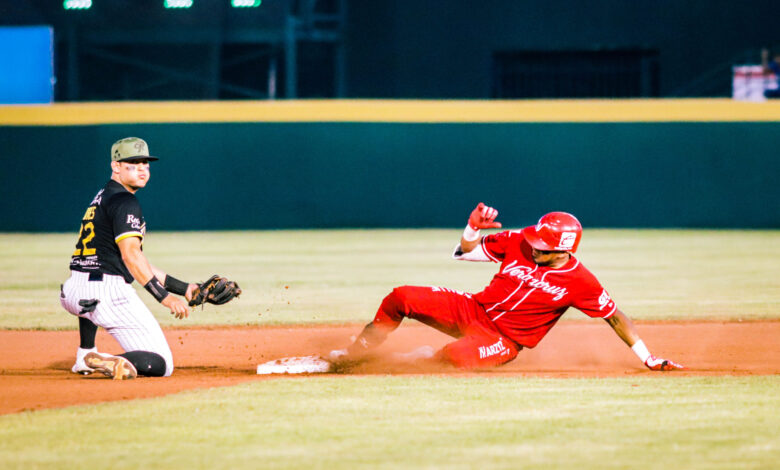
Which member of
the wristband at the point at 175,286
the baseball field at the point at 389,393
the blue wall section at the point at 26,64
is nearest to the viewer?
the baseball field at the point at 389,393

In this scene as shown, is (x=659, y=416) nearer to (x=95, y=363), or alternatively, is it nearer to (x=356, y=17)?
(x=95, y=363)

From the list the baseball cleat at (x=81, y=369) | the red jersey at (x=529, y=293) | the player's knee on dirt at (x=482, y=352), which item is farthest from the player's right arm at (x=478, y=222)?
the baseball cleat at (x=81, y=369)

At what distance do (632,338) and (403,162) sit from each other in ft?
37.1

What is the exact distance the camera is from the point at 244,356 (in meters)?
7.71

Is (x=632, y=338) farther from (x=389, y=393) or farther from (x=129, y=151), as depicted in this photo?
(x=129, y=151)

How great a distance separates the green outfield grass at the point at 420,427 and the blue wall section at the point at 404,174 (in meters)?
11.5

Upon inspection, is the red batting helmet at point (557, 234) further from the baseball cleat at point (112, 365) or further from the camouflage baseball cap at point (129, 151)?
the baseball cleat at point (112, 365)

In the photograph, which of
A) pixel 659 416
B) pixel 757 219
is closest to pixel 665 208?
pixel 757 219

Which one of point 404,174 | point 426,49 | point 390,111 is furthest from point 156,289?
point 426,49

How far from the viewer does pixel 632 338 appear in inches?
259

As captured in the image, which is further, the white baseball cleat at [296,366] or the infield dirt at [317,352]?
the white baseball cleat at [296,366]

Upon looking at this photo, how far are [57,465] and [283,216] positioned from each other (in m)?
13.3

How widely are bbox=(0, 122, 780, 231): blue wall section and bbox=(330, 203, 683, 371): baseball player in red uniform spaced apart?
10.9 metres

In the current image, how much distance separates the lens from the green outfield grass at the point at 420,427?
448 cm
